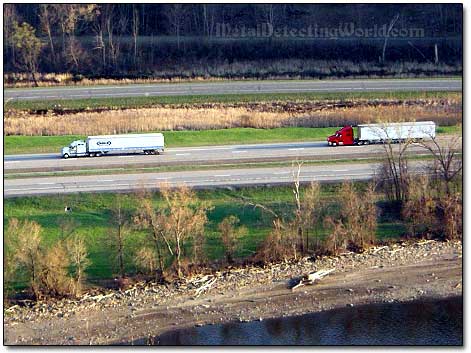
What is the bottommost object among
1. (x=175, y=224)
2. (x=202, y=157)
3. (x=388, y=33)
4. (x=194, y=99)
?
(x=175, y=224)

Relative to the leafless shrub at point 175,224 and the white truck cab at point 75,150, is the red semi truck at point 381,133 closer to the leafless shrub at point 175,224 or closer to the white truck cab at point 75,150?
the leafless shrub at point 175,224

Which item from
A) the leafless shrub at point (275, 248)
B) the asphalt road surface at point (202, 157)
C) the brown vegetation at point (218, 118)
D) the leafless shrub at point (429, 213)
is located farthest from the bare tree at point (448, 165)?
the brown vegetation at point (218, 118)

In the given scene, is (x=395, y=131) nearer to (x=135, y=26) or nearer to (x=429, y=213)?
(x=429, y=213)

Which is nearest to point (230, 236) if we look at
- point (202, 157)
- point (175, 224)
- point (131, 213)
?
point (175, 224)

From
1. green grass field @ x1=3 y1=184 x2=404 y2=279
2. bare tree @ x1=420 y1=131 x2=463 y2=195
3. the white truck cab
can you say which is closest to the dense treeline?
the white truck cab

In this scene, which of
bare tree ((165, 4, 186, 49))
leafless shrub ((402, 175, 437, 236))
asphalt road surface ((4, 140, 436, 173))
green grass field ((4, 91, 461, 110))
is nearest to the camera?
leafless shrub ((402, 175, 437, 236))

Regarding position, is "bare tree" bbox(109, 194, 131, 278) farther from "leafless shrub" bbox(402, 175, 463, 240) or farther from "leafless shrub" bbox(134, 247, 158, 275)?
"leafless shrub" bbox(402, 175, 463, 240)
